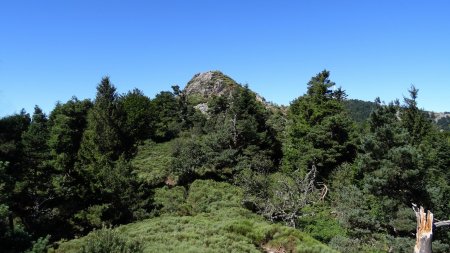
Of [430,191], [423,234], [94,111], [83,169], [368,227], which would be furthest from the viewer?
[94,111]

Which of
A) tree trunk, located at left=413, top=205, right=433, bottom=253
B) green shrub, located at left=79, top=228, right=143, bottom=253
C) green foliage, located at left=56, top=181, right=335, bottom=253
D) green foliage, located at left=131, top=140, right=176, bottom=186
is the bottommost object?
green foliage, located at left=56, top=181, right=335, bottom=253

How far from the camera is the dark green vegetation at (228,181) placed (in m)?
21.4

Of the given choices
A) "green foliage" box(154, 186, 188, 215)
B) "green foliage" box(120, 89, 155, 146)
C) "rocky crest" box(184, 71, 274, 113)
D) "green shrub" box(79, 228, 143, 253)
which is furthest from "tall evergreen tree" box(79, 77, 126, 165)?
"rocky crest" box(184, 71, 274, 113)

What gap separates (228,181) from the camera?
128 feet

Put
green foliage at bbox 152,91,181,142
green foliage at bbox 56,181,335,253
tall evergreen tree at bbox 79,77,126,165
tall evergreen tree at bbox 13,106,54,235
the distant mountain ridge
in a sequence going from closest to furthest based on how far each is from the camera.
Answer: green foliage at bbox 56,181,335,253 → tall evergreen tree at bbox 13,106,54,235 → tall evergreen tree at bbox 79,77,126,165 → green foliage at bbox 152,91,181,142 → the distant mountain ridge

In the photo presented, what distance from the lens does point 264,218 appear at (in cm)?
2944

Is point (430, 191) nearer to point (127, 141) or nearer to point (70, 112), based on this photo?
point (127, 141)

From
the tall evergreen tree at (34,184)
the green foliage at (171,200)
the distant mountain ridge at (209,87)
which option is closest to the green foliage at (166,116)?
the distant mountain ridge at (209,87)

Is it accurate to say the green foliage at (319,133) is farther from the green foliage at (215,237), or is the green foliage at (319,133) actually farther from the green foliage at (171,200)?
the green foliage at (215,237)

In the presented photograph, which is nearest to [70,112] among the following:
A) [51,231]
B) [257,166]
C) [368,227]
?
[51,231]

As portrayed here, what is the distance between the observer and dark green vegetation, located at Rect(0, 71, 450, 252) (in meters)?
21.4

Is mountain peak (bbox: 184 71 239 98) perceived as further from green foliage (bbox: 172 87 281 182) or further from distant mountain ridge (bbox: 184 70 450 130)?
green foliage (bbox: 172 87 281 182)

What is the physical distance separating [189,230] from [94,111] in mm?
18501

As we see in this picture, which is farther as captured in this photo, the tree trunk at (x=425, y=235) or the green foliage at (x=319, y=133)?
the green foliage at (x=319, y=133)
